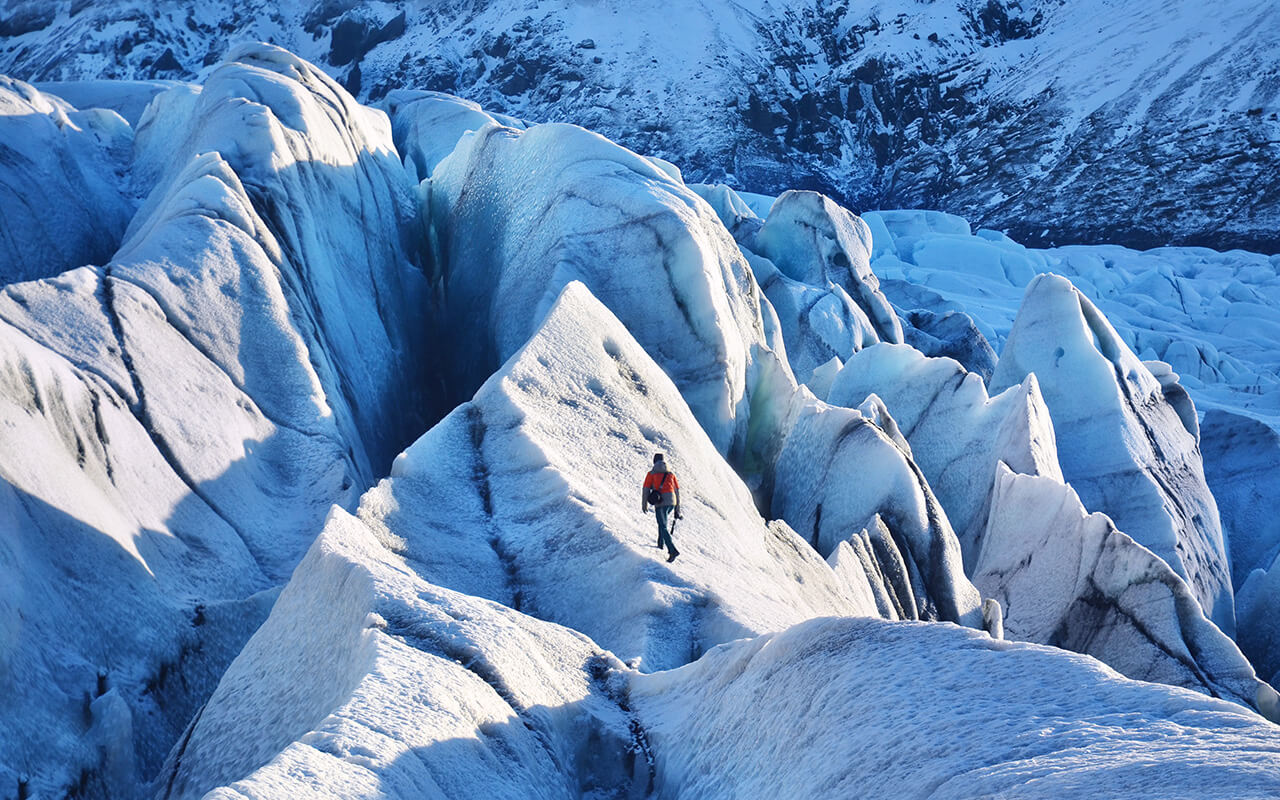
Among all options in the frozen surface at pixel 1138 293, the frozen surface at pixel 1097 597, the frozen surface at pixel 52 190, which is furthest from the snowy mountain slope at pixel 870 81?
the frozen surface at pixel 1097 597

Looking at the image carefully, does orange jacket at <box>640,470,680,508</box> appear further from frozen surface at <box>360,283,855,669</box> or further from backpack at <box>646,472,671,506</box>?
frozen surface at <box>360,283,855,669</box>

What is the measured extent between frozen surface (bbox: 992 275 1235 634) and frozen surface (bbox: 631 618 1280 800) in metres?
9.46

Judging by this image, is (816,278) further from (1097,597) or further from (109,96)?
(109,96)

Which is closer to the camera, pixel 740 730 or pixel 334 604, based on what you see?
pixel 740 730

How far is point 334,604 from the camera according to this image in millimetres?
5898

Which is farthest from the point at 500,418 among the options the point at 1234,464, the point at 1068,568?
the point at 1234,464

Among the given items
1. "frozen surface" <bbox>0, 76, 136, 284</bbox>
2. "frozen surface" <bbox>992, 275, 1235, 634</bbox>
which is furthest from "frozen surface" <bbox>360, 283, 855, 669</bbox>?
"frozen surface" <bbox>0, 76, 136, 284</bbox>

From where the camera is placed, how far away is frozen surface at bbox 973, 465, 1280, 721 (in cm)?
1022

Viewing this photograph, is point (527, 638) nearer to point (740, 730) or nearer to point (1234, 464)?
point (740, 730)

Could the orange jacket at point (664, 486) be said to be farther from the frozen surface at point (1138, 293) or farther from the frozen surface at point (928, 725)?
the frozen surface at point (1138, 293)

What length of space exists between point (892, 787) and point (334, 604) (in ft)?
10.4

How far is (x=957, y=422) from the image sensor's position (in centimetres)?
1420

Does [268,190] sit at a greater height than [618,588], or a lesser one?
greater

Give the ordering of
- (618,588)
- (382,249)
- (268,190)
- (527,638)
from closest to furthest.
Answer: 1. (527,638)
2. (618,588)
3. (268,190)
4. (382,249)
